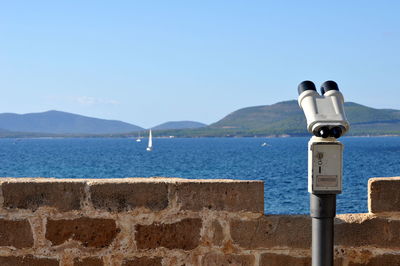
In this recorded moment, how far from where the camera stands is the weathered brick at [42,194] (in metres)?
3.54

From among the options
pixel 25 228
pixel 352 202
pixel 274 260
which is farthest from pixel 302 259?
pixel 352 202

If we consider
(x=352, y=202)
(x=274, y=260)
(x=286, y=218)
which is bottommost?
(x=352, y=202)

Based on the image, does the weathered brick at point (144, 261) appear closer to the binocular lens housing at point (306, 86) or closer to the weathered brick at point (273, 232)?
the weathered brick at point (273, 232)

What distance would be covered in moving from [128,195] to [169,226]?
0.28 m

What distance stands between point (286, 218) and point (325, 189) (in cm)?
52

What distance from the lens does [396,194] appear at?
352cm

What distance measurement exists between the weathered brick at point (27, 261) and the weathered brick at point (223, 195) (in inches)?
31.4

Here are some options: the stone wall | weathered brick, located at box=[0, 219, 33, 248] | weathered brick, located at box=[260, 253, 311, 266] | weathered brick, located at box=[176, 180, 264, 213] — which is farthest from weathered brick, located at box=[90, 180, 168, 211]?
weathered brick, located at box=[260, 253, 311, 266]

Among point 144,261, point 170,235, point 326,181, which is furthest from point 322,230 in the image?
point 144,261

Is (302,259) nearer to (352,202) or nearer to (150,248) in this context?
(150,248)

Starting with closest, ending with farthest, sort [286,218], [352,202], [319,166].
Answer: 1. [319,166]
2. [286,218]
3. [352,202]

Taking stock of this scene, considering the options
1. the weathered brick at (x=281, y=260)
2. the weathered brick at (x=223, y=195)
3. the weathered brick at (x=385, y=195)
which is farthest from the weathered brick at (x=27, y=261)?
the weathered brick at (x=385, y=195)

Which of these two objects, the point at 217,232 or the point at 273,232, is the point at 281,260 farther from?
the point at 217,232

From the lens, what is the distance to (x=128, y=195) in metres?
3.53
